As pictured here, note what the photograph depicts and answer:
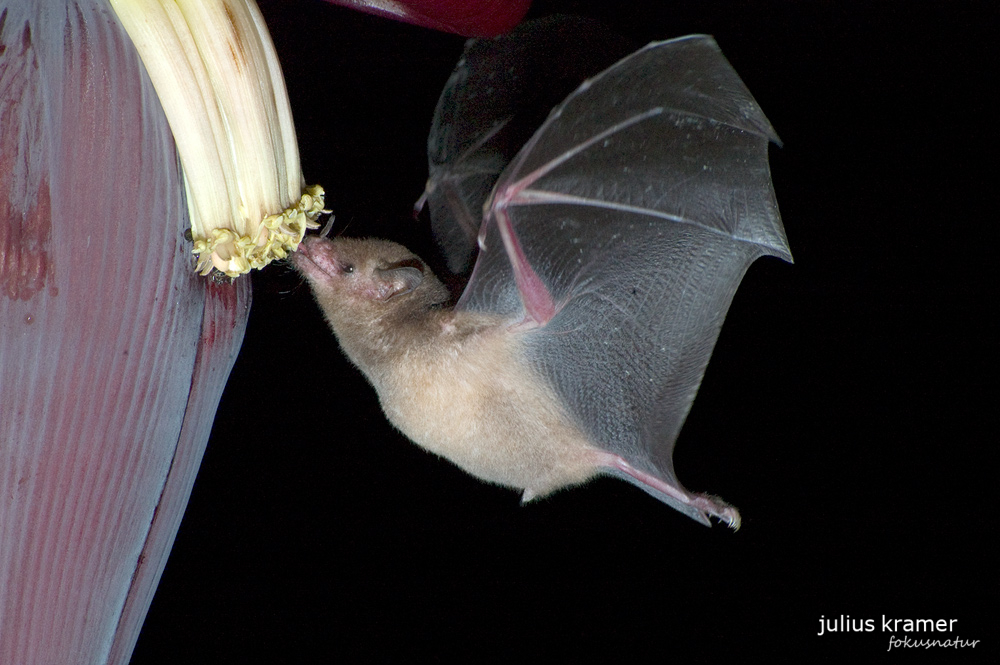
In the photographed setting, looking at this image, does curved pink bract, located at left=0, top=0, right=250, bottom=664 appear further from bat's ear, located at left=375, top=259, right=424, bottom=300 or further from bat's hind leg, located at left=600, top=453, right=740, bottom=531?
bat's hind leg, located at left=600, top=453, right=740, bottom=531

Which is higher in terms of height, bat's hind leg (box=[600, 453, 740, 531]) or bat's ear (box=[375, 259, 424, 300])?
bat's ear (box=[375, 259, 424, 300])

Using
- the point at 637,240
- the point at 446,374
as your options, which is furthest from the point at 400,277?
the point at 637,240

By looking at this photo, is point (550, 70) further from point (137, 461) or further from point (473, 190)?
point (137, 461)

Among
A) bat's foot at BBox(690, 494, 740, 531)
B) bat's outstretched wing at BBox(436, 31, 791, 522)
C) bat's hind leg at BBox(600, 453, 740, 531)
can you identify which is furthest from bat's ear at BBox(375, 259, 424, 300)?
bat's foot at BBox(690, 494, 740, 531)

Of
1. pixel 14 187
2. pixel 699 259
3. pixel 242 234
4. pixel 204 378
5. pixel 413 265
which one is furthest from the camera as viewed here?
pixel 413 265

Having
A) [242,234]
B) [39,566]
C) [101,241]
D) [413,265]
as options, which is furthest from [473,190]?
[39,566]

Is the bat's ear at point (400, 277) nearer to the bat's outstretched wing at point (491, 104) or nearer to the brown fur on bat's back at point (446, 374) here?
the brown fur on bat's back at point (446, 374)
